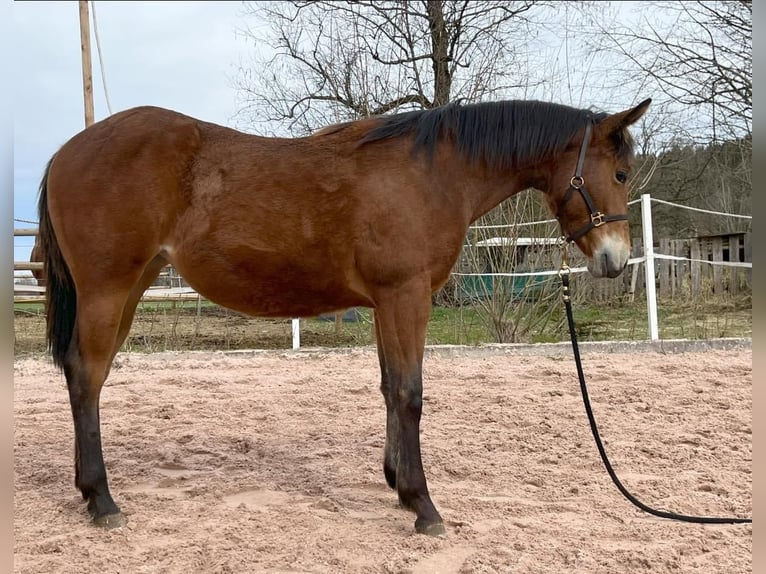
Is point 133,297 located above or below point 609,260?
below

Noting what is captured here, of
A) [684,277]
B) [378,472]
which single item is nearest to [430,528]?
[378,472]

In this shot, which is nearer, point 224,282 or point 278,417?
point 224,282

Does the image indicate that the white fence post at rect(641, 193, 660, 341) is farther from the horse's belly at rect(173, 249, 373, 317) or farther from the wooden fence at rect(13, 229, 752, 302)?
the horse's belly at rect(173, 249, 373, 317)

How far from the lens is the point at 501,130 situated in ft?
9.43

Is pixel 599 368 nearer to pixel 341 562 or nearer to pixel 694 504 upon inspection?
pixel 694 504

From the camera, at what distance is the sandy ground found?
7.40ft

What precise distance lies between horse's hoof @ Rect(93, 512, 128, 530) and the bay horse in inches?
0.4

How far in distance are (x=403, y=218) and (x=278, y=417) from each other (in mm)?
2350

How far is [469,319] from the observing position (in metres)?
8.57

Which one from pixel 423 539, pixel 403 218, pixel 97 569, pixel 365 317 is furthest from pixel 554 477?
pixel 365 317

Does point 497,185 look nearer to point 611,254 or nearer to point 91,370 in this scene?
point 611,254

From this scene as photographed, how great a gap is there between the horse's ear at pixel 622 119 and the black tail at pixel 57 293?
282 centimetres

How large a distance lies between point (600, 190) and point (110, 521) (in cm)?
273

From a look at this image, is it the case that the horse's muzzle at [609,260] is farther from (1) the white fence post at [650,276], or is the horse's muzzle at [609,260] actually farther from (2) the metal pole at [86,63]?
(2) the metal pole at [86,63]
